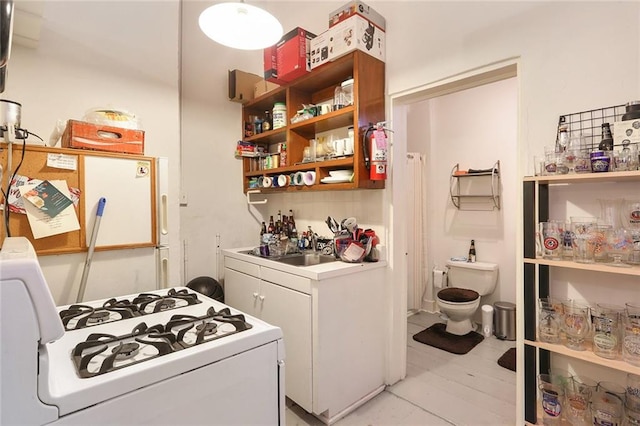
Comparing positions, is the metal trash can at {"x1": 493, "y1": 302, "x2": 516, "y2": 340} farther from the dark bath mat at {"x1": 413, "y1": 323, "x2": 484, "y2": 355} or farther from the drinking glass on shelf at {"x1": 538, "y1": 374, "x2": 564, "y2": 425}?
the drinking glass on shelf at {"x1": 538, "y1": 374, "x2": 564, "y2": 425}

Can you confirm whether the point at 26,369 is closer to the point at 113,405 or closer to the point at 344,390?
the point at 113,405

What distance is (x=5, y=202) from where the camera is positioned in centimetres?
151

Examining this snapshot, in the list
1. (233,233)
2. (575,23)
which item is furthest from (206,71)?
(575,23)

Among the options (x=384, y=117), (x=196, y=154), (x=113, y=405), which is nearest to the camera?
(x=113, y=405)

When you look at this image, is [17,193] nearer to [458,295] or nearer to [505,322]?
[458,295]

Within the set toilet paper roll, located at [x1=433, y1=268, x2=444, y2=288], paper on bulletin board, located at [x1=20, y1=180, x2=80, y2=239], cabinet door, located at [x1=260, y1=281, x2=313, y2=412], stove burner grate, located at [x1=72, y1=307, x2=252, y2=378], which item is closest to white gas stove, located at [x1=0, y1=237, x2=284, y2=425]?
stove burner grate, located at [x1=72, y1=307, x2=252, y2=378]

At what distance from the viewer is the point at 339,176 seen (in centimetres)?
216

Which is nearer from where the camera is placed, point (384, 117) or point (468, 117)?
point (384, 117)

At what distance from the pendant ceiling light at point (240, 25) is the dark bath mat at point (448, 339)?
272 cm

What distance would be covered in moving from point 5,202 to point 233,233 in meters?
1.62

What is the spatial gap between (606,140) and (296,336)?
1.79 meters

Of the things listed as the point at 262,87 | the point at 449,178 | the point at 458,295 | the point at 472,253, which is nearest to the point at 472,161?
the point at 449,178

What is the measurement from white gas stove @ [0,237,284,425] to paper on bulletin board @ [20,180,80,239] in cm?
51

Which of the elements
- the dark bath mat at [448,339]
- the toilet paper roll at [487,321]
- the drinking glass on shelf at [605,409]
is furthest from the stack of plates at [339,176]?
the toilet paper roll at [487,321]
